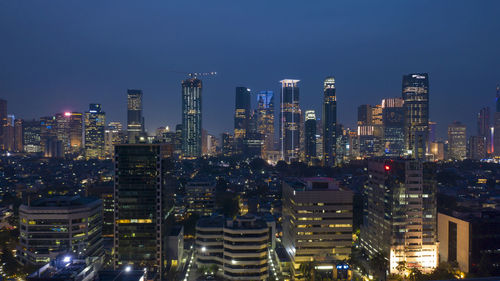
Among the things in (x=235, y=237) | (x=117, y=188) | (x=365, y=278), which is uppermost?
(x=117, y=188)

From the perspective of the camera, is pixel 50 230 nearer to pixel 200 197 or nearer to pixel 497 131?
pixel 200 197

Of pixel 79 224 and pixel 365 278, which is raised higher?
pixel 79 224

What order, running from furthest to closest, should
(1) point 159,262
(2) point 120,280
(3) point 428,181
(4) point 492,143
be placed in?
(4) point 492,143 → (3) point 428,181 → (1) point 159,262 → (2) point 120,280

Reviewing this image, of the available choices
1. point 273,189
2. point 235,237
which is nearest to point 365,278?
point 235,237

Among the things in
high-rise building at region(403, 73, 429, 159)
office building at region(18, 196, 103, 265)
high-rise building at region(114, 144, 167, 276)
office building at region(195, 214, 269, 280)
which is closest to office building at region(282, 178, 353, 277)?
office building at region(195, 214, 269, 280)

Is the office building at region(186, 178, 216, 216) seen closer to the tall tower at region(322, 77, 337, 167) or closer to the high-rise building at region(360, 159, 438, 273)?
the high-rise building at region(360, 159, 438, 273)

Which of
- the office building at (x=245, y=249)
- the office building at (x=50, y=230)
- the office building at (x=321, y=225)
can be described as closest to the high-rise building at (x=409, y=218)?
the office building at (x=321, y=225)

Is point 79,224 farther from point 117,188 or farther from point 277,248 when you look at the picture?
point 277,248

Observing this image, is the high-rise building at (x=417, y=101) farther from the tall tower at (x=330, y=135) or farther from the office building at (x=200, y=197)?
the office building at (x=200, y=197)
